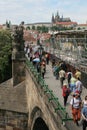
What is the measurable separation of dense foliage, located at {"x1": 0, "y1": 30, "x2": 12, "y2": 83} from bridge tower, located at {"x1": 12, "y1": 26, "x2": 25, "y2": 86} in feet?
64.2

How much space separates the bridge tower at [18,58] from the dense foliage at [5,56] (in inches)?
770

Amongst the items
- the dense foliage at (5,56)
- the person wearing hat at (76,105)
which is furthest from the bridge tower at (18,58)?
the dense foliage at (5,56)

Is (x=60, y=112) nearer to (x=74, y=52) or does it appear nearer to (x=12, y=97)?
(x=74, y=52)

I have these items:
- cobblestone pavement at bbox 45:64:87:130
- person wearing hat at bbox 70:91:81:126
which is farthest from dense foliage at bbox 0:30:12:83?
person wearing hat at bbox 70:91:81:126

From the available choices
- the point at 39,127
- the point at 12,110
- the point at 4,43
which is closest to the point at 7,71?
the point at 4,43

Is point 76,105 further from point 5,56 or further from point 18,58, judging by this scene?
point 5,56

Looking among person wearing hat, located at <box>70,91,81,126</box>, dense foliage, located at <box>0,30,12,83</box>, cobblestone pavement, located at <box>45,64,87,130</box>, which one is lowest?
dense foliage, located at <box>0,30,12,83</box>

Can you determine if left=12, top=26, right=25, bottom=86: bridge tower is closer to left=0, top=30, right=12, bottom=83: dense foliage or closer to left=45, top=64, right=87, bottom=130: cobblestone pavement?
left=45, top=64, right=87, bottom=130: cobblestone pavement

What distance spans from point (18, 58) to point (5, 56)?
2258cm

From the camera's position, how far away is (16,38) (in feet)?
93.4

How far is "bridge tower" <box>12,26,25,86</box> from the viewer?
28.0 m

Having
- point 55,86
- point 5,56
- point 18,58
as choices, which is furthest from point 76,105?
point 5,56

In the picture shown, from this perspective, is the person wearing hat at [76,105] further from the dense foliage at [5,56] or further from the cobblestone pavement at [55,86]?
the dense foliage at [5,56]

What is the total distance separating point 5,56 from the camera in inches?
1991
